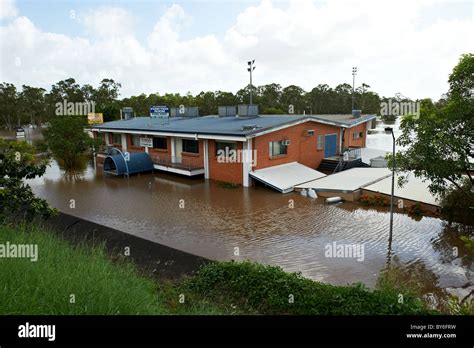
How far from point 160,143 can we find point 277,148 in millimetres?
8793

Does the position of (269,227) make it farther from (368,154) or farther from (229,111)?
(368,154)

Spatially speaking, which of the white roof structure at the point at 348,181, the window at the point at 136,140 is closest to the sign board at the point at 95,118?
the window at the point at 136,140

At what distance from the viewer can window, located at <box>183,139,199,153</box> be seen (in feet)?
76.7

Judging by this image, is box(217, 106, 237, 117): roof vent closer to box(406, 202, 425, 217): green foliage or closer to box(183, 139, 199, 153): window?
box(183, 139, 199, 153): window

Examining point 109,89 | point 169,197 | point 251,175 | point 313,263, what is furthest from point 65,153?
point 109,89

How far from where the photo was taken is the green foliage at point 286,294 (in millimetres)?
6516

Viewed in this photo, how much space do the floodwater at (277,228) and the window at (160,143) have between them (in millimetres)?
5091

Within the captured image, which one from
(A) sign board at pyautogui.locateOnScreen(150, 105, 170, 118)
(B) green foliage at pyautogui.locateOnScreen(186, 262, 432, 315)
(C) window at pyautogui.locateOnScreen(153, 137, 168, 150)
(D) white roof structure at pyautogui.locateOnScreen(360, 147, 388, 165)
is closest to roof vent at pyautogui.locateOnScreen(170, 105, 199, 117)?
(A) sign board at pyautogui.locateOnScreen(150, 105, 170, 118)


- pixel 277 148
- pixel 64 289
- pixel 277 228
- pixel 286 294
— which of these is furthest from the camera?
pixel 277 148

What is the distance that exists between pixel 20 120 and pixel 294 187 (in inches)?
2513

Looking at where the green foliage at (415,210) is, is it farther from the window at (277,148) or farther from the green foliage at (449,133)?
the window at (277,148)

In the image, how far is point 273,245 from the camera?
11859 millimetres

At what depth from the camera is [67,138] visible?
25.3 m

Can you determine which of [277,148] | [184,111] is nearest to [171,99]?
[184,111]
